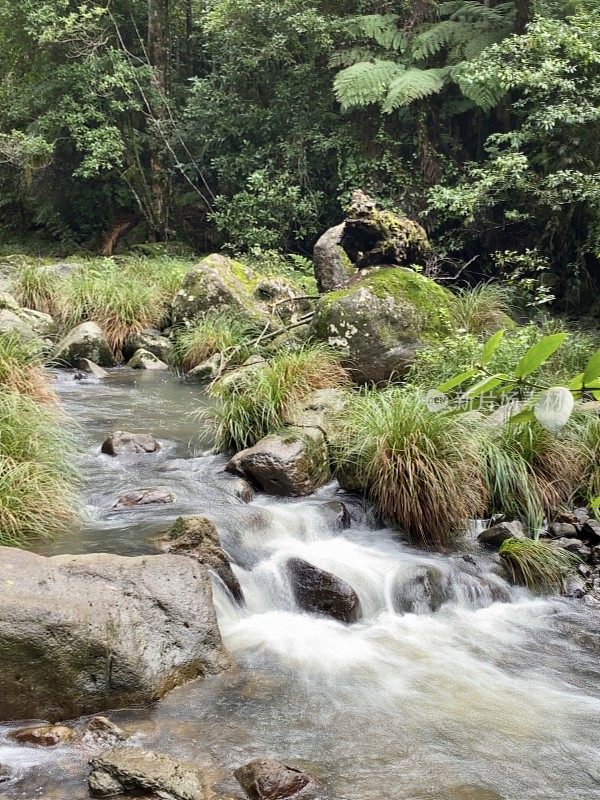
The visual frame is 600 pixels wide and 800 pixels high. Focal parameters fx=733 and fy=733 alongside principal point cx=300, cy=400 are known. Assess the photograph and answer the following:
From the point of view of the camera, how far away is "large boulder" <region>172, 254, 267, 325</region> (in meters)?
11.1

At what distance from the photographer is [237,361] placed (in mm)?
9555

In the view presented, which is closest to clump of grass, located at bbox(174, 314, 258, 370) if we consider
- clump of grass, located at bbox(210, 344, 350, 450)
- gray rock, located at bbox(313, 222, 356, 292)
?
gray rock, located at bbox(313, 222, 356, 292)

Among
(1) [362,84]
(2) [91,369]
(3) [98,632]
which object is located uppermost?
(1) [362,84]

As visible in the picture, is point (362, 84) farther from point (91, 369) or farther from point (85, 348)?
point (91, 369)

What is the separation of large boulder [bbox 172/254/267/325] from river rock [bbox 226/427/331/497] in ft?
15.5

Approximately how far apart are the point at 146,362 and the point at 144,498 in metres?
5.53

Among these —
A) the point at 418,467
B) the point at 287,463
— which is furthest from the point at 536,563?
the point at 287,463

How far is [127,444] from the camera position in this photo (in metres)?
6.75

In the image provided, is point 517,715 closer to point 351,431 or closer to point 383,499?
point 383,499

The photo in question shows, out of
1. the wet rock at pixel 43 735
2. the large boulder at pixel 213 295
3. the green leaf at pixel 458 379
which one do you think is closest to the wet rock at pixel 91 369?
the large boulder at pixel 213 295

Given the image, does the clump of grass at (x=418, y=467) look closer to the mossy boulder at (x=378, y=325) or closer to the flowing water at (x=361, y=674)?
the flowing water at (x=361, y=674)

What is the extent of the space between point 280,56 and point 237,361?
818 centimetres

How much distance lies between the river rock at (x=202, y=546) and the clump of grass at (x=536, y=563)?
81.4 inches

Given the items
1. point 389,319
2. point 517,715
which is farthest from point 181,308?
point 517,715
